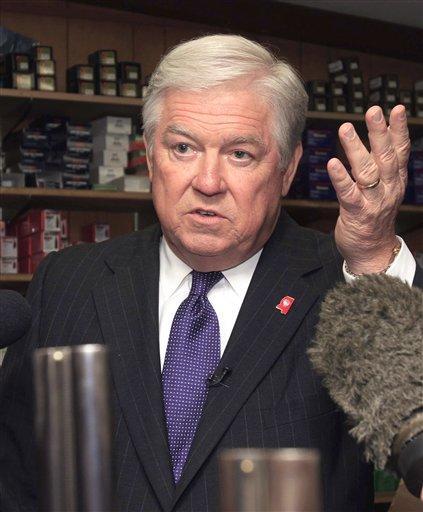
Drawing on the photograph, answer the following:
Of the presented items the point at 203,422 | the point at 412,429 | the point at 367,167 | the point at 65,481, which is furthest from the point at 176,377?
the point at 65,481

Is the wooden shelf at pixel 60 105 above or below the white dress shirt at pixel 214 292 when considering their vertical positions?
below

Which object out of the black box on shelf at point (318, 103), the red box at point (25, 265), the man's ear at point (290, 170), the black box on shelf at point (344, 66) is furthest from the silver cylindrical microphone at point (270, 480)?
the black box on shelf at point (344, 66)

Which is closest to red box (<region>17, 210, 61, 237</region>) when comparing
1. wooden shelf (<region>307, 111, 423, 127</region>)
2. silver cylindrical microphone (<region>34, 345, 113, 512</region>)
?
wooden shelf (<region>307, 111, 423, 127</region>)

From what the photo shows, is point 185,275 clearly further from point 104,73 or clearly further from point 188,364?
point 104,73

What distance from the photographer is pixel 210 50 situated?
165 centimetres

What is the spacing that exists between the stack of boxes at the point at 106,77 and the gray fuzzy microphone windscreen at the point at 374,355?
3.99 meters

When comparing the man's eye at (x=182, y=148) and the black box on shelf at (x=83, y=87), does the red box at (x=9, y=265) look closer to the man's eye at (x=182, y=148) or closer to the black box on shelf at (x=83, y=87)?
the black box on shelf at (x=83, y=87)

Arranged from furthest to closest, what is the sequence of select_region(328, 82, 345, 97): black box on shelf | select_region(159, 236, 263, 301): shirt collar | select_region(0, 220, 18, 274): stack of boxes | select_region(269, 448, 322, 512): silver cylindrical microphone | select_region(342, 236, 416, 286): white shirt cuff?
1. select_region(328, 82, 345, 97): black box on shelf
2. select_region(0, 220, 18, 274): stack of boxes
3. select_region(159, 236, 263, 301): shirt collar
4. select_region(342, 236, 416, 286): white shirt cuff
5. select_region(269, 448, 322, 512): silver cylindrical microphone

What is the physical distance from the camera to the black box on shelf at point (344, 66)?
5469 millimetres

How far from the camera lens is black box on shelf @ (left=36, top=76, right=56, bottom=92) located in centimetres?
475

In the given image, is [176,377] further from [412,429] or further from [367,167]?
[412,429]

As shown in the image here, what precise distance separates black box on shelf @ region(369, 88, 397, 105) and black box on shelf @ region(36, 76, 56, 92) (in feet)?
5.81

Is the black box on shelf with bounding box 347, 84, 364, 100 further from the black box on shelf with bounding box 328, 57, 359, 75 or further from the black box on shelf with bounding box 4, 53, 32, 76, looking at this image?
the black box on shelf with bounding box 4, 53, 32, 76

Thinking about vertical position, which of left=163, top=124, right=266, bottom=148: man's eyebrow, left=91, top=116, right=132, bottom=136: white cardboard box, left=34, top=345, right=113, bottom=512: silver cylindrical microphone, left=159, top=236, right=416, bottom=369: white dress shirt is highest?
left=34, top=345, right=113, bottom=512: silver cylindrical microphone
